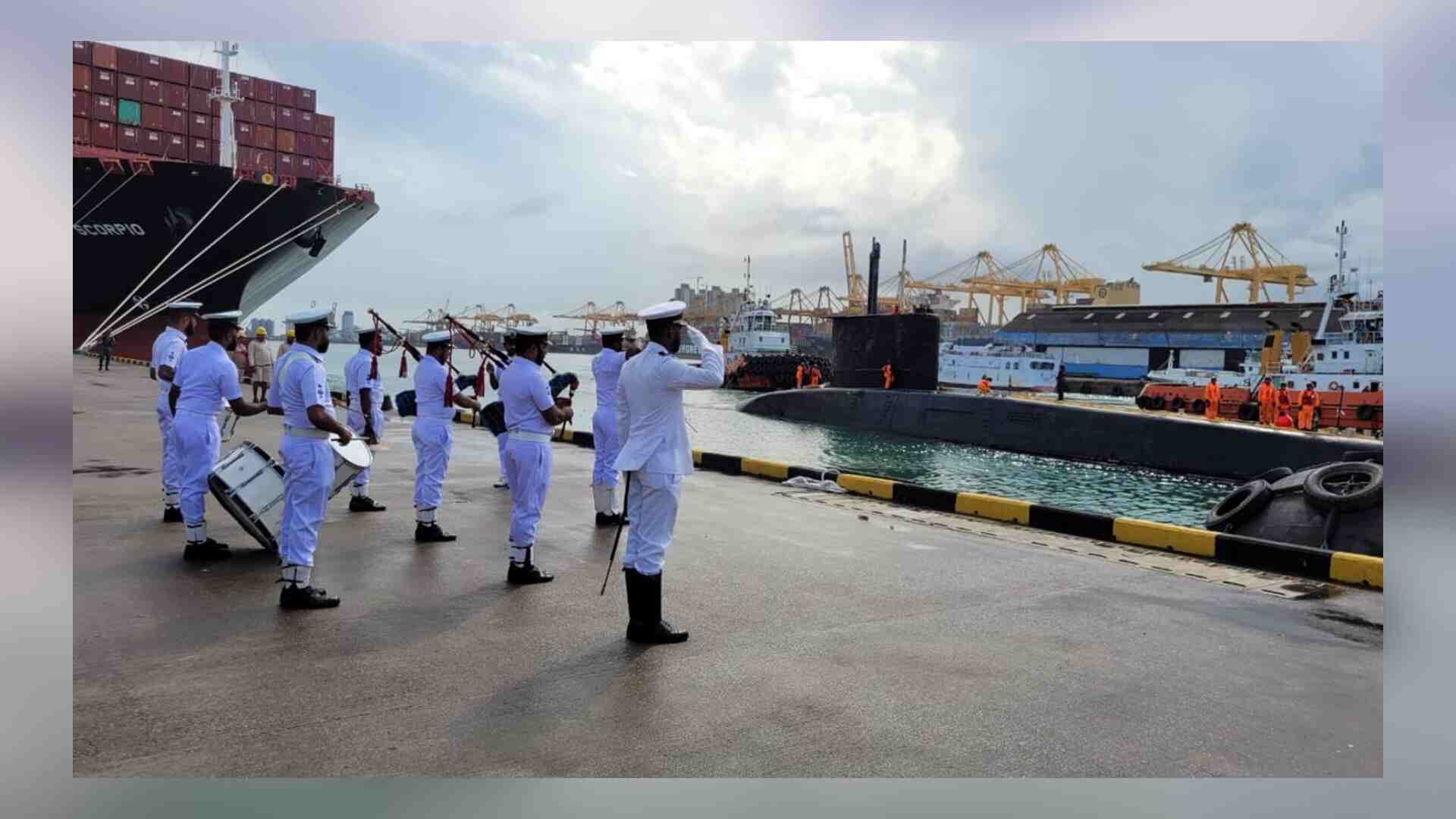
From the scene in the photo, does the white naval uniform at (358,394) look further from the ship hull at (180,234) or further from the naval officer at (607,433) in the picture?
the ship hull at (180,234)

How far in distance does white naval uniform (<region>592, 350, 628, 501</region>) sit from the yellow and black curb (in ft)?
10.9

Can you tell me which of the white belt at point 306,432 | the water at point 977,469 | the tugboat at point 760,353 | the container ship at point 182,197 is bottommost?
the water at point 977,469

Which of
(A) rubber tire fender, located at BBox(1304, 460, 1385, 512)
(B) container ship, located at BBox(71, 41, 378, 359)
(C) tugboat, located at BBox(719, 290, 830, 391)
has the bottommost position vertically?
(A) rubber tire fender, located at BBox(1304, 460, 1385, 512)

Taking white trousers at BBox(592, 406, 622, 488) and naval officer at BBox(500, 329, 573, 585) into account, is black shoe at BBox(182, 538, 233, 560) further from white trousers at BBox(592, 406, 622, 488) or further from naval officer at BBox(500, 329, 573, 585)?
white trousers at BBox(592, 406, 622, 488)

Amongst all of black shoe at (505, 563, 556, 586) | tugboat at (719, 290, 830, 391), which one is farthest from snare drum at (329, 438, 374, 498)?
tugboat at (719, 290, 830, 391)

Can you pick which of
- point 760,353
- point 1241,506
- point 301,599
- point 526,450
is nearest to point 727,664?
point 526,450

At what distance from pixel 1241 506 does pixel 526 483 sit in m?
6.56

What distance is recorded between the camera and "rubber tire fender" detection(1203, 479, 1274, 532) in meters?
8.62

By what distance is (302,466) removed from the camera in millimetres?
5375

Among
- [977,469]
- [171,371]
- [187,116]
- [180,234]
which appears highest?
[187,116]

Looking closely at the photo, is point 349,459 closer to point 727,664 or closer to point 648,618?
point 648,618

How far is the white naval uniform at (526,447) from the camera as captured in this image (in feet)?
19.9

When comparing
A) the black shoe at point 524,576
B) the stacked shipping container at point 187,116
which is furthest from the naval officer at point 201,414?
the stacked shipping container at point 187,116

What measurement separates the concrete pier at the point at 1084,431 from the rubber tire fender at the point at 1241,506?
203 inches
